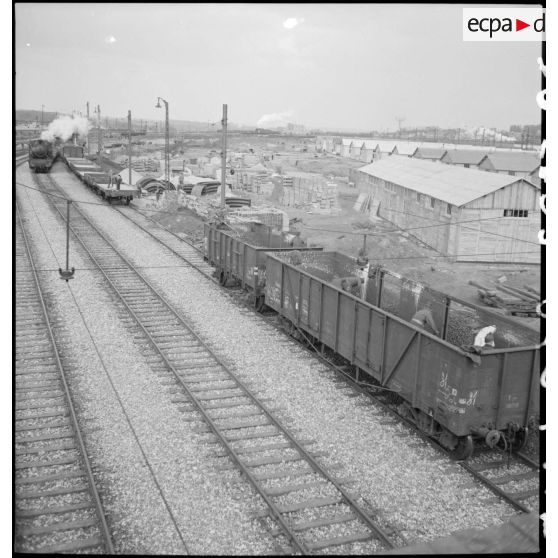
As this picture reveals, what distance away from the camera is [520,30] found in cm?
633

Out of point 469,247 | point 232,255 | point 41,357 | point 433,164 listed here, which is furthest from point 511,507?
point 433,164

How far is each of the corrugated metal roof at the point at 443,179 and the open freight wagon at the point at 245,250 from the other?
10161mm

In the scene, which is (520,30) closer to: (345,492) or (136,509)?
(345,492)

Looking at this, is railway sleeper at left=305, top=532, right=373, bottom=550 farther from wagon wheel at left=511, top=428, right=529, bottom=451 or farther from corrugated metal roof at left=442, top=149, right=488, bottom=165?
corrugated metal roof at left=442, top=149, right=488, bottom=165

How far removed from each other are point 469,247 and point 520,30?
71.1 feet

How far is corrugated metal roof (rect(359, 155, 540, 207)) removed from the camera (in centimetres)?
2762

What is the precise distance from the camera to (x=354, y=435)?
36.4ft

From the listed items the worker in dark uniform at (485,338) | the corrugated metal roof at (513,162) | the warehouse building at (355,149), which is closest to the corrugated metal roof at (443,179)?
the corrugated metal roof at (513,162)

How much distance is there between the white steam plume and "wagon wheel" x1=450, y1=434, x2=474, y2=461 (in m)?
67.4

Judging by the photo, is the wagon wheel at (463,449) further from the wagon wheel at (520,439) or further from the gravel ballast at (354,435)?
the wagon wheel at (520,439)

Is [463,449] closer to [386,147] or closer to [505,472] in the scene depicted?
[505,472]

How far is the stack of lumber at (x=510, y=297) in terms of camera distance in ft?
71.1

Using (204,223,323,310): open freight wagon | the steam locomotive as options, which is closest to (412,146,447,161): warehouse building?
the steam locomotive

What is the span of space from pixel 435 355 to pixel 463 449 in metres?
1.64
